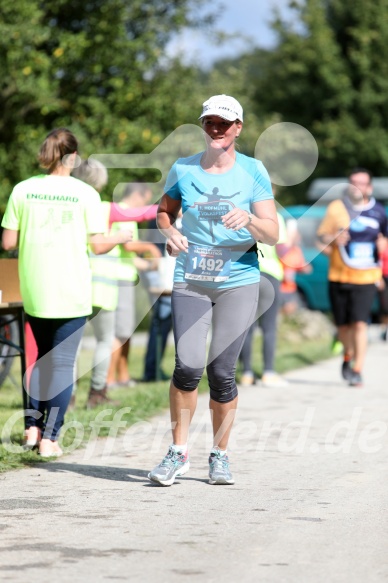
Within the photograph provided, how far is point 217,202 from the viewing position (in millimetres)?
6297

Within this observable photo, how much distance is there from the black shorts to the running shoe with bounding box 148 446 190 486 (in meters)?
5.58

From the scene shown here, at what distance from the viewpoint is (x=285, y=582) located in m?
4.42

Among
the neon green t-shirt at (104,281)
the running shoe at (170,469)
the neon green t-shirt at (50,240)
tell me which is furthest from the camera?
the neon green t-shirt at (104,281)

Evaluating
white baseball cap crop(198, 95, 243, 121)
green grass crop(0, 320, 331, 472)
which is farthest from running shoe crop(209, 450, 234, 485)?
white baseball cap crop(198, 95, 243, 121)

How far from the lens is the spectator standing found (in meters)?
11.8

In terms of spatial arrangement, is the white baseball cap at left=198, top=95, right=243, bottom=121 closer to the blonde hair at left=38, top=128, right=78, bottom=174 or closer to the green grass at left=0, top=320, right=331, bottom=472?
the blonde hair at left=38, top=128, right=78, bottom=174

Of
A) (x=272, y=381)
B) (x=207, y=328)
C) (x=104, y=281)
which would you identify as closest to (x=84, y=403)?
(x=104, y=281)

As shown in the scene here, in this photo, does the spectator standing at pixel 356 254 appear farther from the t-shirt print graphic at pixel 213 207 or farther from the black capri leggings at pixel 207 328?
the t-shirt print graphic at pixel 213 207

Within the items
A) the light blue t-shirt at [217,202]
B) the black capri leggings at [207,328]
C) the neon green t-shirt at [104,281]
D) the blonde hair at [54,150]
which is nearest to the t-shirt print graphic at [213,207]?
the light blue t-shirt at [217,202]

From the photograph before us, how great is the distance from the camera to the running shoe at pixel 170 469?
6.38m

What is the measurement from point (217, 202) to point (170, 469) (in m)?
1.43

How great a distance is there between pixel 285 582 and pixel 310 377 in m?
8.54

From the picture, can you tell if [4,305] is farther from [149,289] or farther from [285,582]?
[149,289]

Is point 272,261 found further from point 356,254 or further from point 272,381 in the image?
point 272,381
